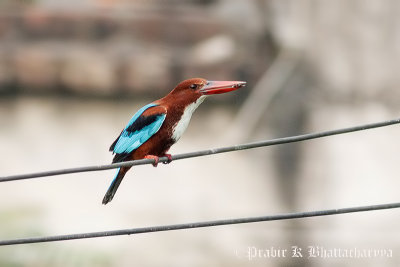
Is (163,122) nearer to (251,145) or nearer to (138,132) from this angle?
(138,132)

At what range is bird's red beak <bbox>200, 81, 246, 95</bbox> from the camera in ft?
11.8

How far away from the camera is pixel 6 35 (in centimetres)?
800

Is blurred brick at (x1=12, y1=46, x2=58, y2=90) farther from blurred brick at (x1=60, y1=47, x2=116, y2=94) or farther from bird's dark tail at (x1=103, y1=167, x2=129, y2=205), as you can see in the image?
bird's dark tail at (x1=103, y1=167, x2=129, y2=205)

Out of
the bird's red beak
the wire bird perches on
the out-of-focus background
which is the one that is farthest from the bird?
the out-of-focus background

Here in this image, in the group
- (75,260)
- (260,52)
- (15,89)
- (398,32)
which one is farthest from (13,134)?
(398,32)

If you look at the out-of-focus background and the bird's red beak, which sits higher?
the out-of-focus background

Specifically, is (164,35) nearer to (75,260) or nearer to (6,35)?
(6,35)

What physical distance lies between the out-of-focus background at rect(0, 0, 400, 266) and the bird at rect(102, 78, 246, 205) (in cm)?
376

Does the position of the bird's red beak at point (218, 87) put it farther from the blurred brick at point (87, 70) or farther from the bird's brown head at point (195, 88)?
the blurred brick at point (87, 70)

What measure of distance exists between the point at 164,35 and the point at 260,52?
0.79 m

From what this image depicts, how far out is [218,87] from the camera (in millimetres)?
3711

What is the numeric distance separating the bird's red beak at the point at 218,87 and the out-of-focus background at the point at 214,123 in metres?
3.87

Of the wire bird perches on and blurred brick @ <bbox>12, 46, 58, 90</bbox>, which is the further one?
blurred brick @ <bbox>12, 46, 58, 90</bbox>

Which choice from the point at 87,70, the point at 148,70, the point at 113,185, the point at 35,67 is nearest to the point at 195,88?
the point at 113,185
